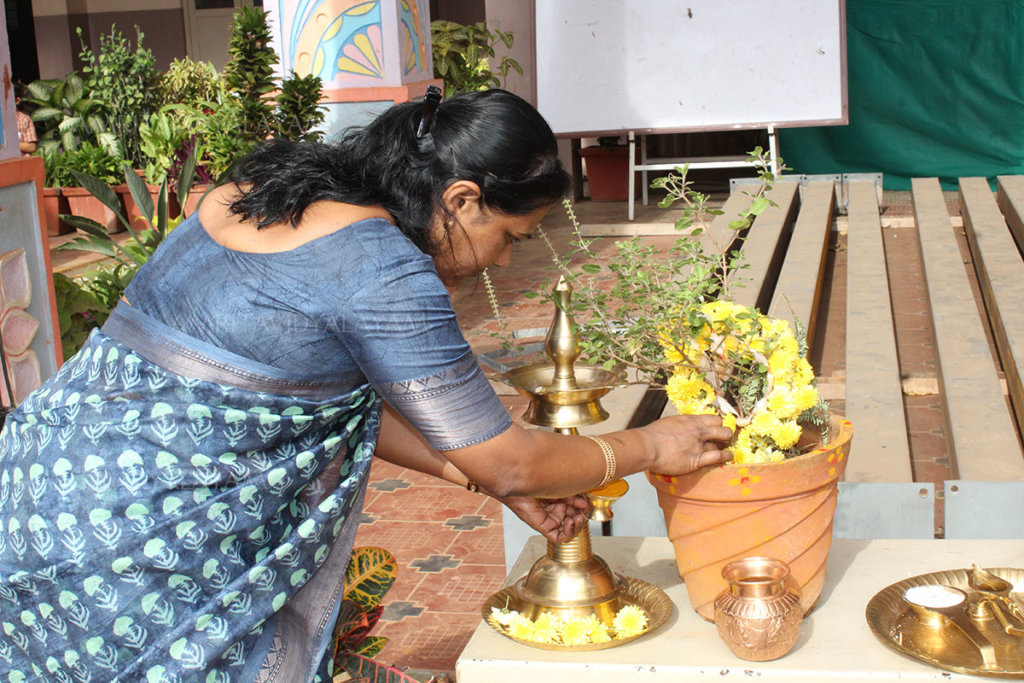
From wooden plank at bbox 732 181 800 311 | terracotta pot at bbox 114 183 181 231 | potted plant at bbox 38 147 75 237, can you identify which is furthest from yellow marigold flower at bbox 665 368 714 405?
potted plant at bbox 38 147 75 237

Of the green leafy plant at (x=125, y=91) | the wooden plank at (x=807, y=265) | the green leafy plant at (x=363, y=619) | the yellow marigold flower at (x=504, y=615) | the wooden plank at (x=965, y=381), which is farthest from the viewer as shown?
the green leafy plant at (x=125, y=91)

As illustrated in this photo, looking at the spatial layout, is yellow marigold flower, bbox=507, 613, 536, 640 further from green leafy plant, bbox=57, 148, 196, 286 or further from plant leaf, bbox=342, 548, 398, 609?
green leafy plant, bbox=57, 148, 196, 286

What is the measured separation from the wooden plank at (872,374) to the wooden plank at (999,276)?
0.38 meters

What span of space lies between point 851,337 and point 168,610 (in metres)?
3.40

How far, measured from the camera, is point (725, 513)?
68.2 inches

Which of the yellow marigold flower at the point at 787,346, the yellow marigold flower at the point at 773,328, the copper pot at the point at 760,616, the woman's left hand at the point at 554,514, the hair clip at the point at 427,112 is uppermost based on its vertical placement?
the hair clip at the point at 427,112

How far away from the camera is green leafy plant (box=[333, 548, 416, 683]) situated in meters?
1.93

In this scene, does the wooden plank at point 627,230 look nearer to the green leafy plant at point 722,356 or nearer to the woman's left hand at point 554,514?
the green leafy plant at point 722,356

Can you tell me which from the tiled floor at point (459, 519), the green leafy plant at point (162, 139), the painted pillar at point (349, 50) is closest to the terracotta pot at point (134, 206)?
the green leafy plant at point (162, 139)

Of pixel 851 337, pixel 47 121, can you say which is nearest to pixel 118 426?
pixel 851 337

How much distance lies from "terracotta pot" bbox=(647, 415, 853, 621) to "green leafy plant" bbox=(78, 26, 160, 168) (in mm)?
8556

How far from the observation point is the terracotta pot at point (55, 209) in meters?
9.13

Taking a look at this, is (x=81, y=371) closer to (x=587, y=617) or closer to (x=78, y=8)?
(x=587, y=617)

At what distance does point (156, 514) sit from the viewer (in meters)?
1.54
